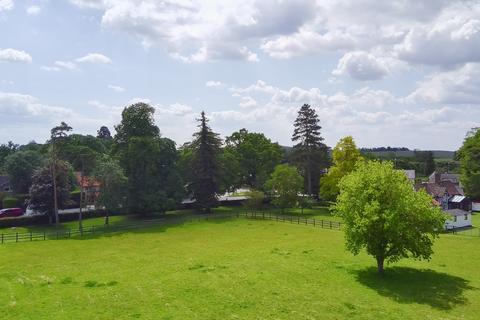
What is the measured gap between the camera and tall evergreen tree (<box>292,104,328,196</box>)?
71.7 metres

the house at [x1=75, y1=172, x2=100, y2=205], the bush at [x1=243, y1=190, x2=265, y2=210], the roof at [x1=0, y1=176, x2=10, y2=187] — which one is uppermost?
the roof at [x1=0, y1=176, x2=10, y2=187]

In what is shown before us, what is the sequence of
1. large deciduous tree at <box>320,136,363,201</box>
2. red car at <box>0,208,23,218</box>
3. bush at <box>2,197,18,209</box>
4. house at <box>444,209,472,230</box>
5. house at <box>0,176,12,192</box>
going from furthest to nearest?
house at <box>0,176,12,192</box> → bush at <box>2,197,18,209</box> → large deciduous tree at <box>320,136,363,201</box> → red car at <box>0,208,23,218</box> → house at <box>444,209,472,230</box>

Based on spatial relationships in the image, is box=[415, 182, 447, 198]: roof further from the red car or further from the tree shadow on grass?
the red car

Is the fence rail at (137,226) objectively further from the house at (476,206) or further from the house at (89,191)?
the house at (476,206)

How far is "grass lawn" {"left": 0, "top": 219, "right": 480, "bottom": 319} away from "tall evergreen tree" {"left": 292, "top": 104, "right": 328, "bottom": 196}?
3051 centimetres

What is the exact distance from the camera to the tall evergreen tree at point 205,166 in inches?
2472

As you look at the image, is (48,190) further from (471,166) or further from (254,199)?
(471,166)

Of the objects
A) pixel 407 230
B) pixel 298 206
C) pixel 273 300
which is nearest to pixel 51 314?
pixel 273 300

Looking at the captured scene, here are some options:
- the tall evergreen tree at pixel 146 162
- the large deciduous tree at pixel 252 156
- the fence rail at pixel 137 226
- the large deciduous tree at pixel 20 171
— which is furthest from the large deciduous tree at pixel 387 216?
the large deciduous tree at pixel 20 171

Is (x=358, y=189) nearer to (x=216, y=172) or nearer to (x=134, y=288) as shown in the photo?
(x=134, y=288)

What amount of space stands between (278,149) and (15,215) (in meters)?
45.8

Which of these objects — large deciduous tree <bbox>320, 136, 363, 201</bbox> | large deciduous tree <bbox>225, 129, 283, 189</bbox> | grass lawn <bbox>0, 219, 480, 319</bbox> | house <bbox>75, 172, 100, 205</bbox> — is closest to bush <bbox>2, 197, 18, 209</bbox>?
house <bbox>75, 172, 100, 205</bbox>

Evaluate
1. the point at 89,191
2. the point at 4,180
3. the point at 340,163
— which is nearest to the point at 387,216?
the point at 340,163

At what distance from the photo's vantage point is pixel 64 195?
55094 mm
